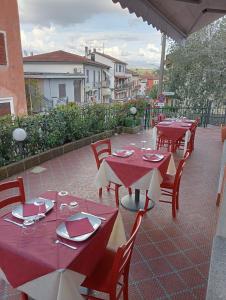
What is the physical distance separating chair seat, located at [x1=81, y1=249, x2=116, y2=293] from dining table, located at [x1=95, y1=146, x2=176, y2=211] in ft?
4.44

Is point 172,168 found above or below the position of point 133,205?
above

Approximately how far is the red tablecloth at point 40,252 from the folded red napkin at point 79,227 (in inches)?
3.1

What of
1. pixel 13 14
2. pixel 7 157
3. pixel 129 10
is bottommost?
pixel 7 157

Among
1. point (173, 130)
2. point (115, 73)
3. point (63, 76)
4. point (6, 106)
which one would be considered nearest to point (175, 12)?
point (173, 130)

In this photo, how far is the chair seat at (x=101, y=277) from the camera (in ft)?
6.30

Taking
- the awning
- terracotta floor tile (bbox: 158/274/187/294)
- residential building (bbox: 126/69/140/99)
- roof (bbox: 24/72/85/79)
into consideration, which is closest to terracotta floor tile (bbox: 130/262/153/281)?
terracotta floor tile (bbox: 158/274/187/294)

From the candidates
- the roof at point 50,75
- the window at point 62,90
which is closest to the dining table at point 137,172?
the roof at point 50,75

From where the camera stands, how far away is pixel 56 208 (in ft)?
7.77

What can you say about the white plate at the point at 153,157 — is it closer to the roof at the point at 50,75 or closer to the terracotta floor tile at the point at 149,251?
the terracotta floor tile at the point at 149,251

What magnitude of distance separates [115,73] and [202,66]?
2109cm

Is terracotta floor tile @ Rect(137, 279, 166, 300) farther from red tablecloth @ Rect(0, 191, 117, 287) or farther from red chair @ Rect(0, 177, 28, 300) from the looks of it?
red chair @ Rect(0, 177, 28, 300)

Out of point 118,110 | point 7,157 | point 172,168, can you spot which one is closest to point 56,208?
point 172,168

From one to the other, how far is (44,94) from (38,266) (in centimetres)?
1974

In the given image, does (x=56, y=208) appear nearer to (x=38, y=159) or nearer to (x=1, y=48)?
(x=38, y=159)
